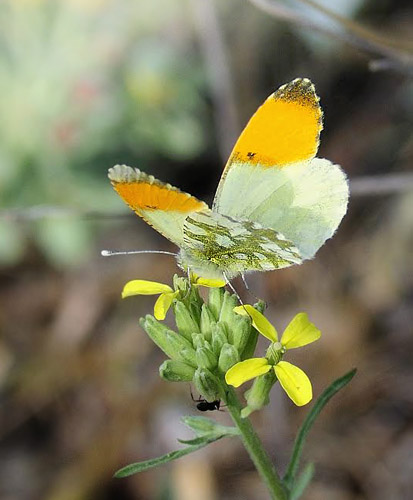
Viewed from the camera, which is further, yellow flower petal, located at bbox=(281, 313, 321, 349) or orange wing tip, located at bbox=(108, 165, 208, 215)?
yellow flower petal, located at bbox=(281, 313, 321, 349)

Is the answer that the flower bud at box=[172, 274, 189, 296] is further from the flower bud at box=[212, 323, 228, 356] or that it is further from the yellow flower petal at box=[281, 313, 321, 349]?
the yellow flower petal at box=[281, 313, 321, 349]

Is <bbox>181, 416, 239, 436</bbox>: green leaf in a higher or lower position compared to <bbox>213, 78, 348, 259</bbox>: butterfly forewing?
lower

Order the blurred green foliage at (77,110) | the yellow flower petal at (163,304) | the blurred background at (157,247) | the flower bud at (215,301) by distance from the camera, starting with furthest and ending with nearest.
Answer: the blurred green foliage at (77,110), the blurred background at (157,247), the flower bud at (215,301), the yellow flower petal at (163,304)

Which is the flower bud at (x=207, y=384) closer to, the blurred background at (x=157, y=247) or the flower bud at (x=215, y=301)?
the flower bud at (x=215, y=301)

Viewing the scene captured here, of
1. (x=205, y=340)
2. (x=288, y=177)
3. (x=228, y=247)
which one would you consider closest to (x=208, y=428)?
(x=205, y=340)

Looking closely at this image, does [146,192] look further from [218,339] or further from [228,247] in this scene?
[218,339]

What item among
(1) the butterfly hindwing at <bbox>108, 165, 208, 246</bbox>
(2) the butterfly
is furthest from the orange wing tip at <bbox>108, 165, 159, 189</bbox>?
(2) the butterfly

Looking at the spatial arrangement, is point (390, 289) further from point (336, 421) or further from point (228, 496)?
point (228, 496)

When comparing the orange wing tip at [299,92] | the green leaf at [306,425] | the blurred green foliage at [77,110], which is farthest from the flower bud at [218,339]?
the blurred green foliage at [77,110]
